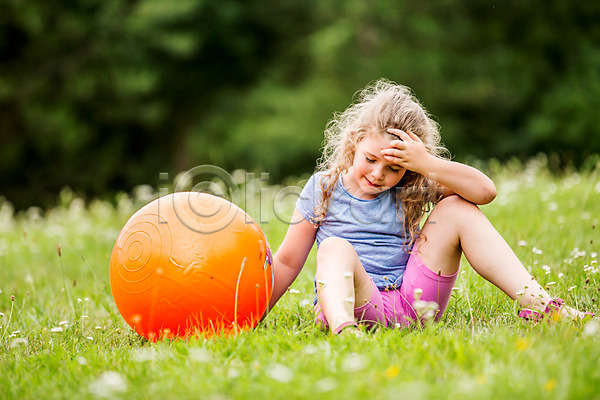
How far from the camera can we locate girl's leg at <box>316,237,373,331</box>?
8.18 feet

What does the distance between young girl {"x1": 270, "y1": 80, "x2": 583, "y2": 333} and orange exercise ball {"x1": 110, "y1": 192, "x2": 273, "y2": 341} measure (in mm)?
338

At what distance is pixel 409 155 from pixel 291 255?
2.65ft

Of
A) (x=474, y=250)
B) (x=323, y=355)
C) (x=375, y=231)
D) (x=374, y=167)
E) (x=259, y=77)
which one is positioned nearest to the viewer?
(x=323, y=355)

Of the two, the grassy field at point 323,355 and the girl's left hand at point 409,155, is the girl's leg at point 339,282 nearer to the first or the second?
the grassy field at point 323,355

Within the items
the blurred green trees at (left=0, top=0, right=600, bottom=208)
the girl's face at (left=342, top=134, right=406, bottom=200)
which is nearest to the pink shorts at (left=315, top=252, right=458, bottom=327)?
the girl's face at (left=342, top=134, right=406, bottom=200)

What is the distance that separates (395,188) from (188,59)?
12.3 metres

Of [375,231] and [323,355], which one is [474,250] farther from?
[323,355]

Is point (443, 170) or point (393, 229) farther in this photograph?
point (393, 229)

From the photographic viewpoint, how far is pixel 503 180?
6375 millimetres

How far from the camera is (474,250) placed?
2703mm

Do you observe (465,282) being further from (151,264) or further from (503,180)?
(503,180)

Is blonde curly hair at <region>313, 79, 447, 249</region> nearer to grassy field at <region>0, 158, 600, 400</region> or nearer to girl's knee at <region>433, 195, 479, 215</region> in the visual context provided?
girl's knee at <region>433, 195, 479, 215</region>

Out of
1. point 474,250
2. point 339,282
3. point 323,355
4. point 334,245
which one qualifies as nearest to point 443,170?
point 474,250

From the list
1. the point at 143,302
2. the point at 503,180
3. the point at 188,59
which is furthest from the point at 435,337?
the point at 188,59
